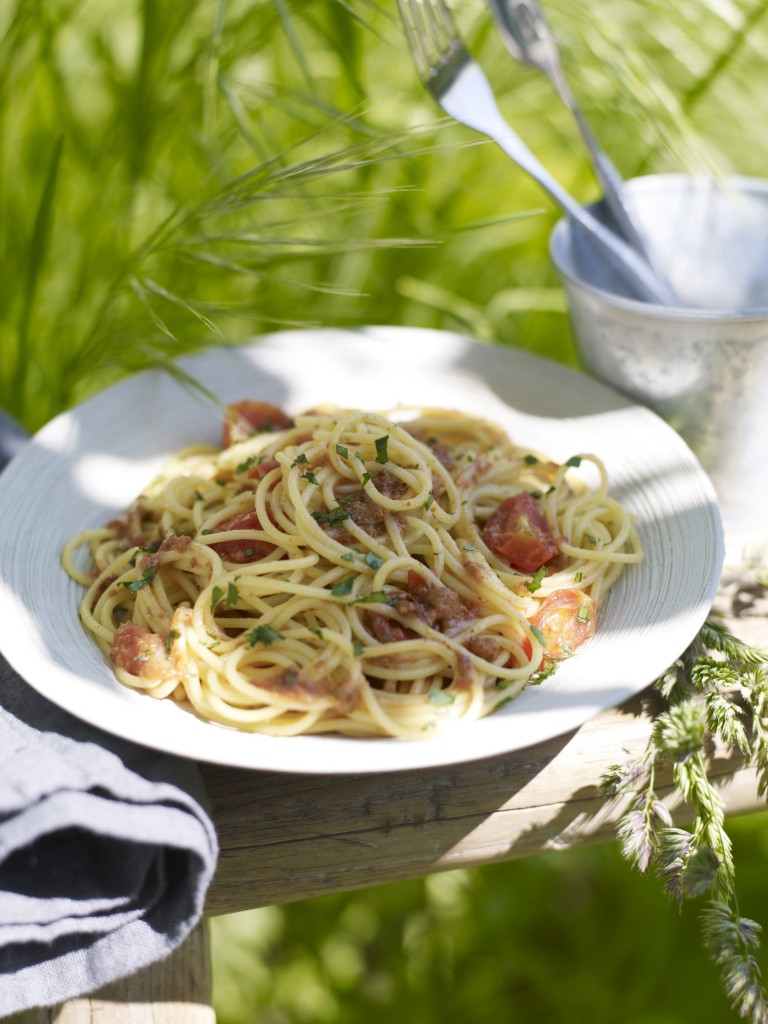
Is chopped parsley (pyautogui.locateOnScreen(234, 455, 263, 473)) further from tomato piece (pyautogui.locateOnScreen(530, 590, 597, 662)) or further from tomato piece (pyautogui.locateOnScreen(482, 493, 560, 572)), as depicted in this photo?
tomato piece (pyautogui.locateOnScreen(530, 590, 597, 662))

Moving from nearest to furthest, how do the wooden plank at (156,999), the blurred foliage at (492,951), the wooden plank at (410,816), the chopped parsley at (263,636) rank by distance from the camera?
the wooden plank at (156,999)
the wooden plank at (410,816)
the chopped parsley at (263,636)
the blurred foliage at (492,951)

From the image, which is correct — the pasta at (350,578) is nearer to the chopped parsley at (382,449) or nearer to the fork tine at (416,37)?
the chopped parsley at (382,449)

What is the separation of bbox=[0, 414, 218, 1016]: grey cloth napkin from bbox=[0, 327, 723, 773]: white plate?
0.11 m

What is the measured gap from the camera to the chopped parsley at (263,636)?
2254mm

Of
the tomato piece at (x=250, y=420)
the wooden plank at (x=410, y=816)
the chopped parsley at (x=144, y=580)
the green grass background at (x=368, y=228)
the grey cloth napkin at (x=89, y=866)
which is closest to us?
the grey cloth napkin at (x=89, y=866)

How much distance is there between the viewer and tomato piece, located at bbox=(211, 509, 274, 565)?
254 centimetres

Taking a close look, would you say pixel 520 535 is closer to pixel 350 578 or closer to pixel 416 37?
pixel 350 578

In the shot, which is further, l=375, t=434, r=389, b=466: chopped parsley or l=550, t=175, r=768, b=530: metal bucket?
l=550, t=175, r=768, b=530: metal bucket

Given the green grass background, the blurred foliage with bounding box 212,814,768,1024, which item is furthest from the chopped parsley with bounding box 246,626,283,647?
the blurred foliage with bounding box 212,814,768,1024

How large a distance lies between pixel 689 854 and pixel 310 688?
0.88 meters

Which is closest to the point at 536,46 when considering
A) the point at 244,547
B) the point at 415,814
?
the point at 244,547

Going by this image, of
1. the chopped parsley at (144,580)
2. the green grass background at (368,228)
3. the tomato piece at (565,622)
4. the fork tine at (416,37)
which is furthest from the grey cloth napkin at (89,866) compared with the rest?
the fork tine at (416,37)

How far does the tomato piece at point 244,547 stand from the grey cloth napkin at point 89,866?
679 millimetres

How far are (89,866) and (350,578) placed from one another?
878 mm
